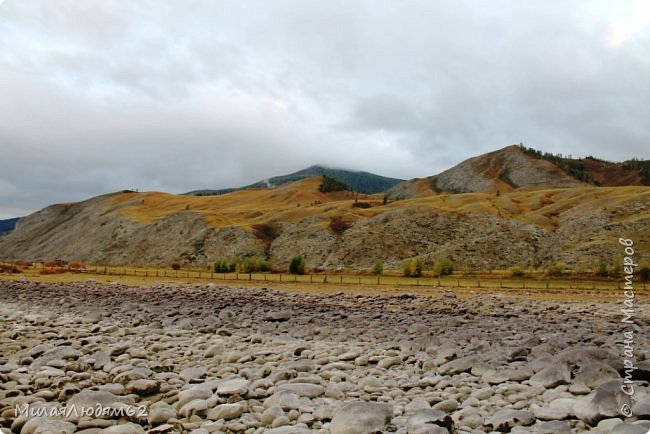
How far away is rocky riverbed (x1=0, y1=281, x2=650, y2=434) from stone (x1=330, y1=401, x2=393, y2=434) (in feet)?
0.11

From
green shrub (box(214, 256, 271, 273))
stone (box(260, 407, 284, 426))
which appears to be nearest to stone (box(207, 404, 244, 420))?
stone (box(260, 407, 284, 426))

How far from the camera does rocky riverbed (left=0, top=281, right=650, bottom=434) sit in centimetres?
1039

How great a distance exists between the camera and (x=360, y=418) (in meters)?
10.2

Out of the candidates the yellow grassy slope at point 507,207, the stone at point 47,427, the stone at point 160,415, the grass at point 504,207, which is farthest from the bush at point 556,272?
the stone at point 47,427

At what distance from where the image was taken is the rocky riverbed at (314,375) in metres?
10.4

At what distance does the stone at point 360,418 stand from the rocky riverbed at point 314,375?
3cm

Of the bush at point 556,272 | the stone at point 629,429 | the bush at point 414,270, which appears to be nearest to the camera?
the stone at point 629,429

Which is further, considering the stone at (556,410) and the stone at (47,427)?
the stone at (556,410)

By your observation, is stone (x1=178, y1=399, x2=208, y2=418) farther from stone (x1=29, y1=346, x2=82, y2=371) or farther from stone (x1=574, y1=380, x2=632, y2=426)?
stone (x1=574, y1=380, x2=632, y2=426)

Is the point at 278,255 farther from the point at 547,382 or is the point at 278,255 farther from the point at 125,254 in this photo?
the point at 547,382

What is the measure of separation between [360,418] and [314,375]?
4.16 meters

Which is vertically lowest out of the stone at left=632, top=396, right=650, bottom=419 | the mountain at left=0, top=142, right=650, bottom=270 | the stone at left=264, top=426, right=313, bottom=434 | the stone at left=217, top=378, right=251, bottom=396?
the stone at left=264, top=426, right=313, bottom=434

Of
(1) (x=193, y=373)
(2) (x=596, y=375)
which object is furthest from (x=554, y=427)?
(1) (x=193, y=373)

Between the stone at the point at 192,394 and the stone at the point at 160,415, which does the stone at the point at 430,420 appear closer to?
the stone at the point at 192,394
